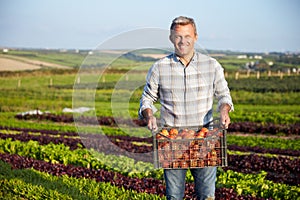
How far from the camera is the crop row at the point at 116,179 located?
5.72m

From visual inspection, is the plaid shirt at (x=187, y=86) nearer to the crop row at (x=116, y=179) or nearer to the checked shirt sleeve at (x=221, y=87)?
the checked shirt sleeve at (x=221, y=87)

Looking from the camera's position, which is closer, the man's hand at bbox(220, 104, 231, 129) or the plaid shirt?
the man's hand at bbox(220, 104, 231, 129)

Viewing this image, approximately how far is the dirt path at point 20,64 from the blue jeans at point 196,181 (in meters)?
44.5

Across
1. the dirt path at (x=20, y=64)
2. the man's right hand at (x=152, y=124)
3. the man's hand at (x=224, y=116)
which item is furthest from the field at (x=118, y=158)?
the dirt path at (x=20, y=64)

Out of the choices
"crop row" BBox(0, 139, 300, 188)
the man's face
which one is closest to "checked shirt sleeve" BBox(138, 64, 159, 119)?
the man's face

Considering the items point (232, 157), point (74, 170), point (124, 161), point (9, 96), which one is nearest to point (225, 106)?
point (74, 170)

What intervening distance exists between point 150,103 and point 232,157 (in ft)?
20.8

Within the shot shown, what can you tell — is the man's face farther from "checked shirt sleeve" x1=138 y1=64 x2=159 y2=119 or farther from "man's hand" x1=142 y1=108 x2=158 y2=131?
"man's hand" x1=142 y1=108 x2=158 y2=131

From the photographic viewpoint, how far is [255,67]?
49375 mm

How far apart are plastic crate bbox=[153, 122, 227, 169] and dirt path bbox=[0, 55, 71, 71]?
44667 millimetres

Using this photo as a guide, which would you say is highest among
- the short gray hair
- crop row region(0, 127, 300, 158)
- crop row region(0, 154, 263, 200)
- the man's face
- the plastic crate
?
the short gray hair

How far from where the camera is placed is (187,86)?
3.52m

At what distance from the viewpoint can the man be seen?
3463 millimetres

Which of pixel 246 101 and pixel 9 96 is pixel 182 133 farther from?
pixel 9 96
